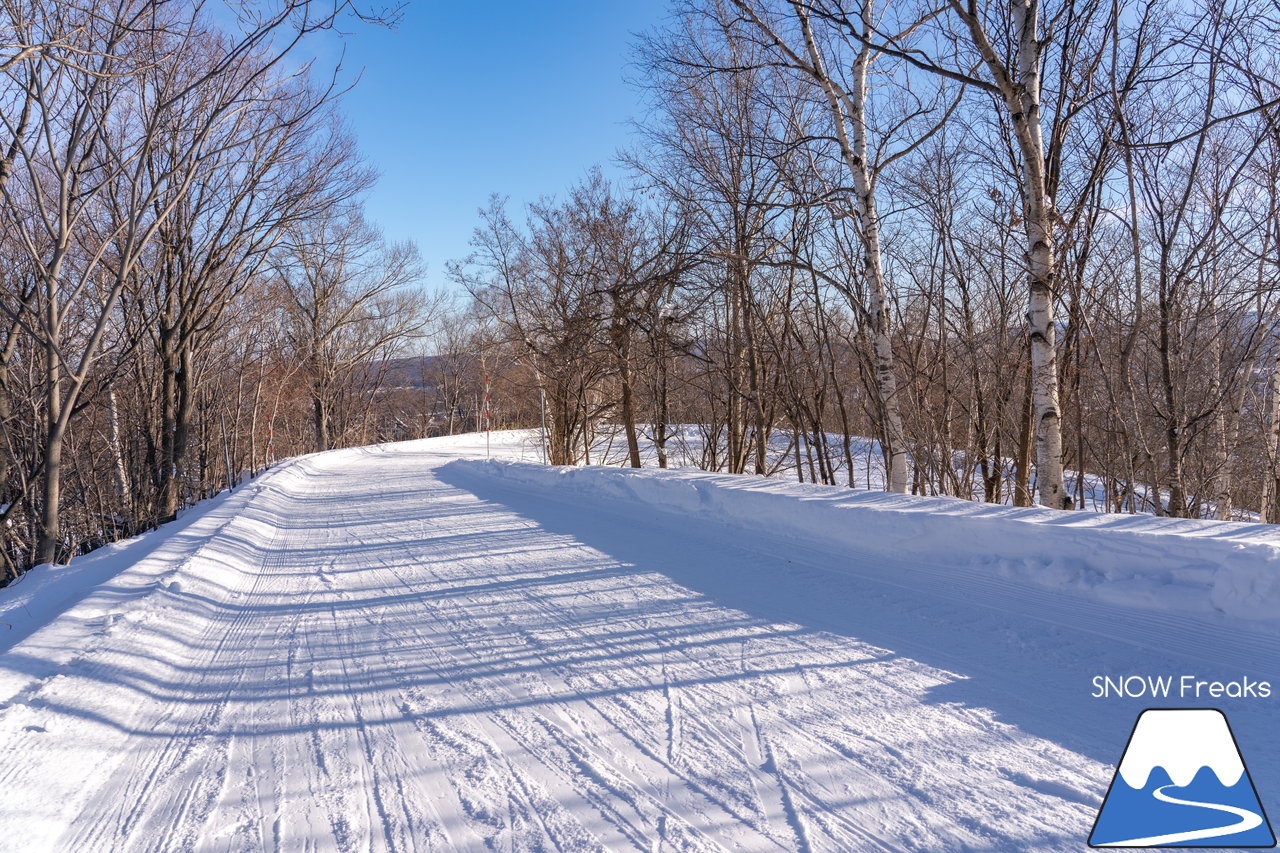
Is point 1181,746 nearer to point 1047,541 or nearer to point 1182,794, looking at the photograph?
point 1182,794

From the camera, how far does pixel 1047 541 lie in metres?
4.59

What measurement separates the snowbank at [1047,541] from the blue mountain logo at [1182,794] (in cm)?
118

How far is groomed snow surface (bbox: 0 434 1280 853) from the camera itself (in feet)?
7.77

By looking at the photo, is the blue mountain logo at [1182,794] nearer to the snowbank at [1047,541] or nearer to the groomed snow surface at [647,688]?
the groomed snow surface at [647,688]

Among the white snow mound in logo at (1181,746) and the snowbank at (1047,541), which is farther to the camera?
the snowbank at (1047,541)

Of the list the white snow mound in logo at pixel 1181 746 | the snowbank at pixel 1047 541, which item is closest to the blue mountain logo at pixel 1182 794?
→ the white snow mound in logo at pixel 1181 746

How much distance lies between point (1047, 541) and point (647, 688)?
3.12m

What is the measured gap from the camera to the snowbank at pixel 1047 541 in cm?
367

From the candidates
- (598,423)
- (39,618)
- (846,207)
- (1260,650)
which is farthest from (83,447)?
(1260,650)

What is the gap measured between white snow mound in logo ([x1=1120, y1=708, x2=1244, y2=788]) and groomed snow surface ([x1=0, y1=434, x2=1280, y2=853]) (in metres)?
0.07

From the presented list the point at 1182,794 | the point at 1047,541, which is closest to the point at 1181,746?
the point at 1182,794

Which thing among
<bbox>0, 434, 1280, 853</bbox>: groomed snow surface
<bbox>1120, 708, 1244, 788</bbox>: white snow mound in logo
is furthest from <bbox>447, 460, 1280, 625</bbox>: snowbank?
<bbox>1120, 708, 1244, 788</bbox>: white snow mound in logo

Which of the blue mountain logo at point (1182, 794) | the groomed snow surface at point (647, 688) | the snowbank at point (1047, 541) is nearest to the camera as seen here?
the blue mountain logo at point (1182, 794)

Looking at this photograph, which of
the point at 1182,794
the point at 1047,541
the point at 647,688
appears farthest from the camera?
the point at 1047,541
